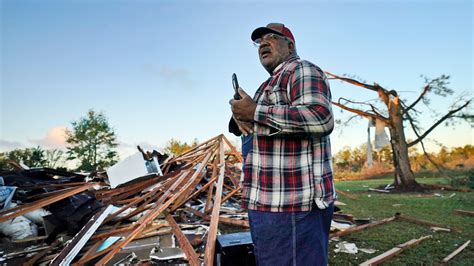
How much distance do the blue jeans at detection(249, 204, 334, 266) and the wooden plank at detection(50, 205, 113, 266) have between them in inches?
87.7

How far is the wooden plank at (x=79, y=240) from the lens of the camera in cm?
254

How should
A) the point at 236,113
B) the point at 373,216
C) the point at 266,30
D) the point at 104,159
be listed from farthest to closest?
the point at 104,159 < the point at 373,216 < the point at 266,30 < the point at 236,113

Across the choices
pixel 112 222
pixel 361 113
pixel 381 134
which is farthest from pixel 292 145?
pixel 381 134

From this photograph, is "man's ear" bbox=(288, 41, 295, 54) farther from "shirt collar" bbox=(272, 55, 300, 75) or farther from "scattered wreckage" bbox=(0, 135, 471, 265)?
"scattered wreckage" bbox=(0, 135, 471, 265)

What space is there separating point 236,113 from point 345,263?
2.60m

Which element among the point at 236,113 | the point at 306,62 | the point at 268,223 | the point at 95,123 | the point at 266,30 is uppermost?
the point at 95,123

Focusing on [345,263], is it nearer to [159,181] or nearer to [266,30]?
[266,30]

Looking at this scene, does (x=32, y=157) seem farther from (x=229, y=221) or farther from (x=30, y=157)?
(x=229, y=221)

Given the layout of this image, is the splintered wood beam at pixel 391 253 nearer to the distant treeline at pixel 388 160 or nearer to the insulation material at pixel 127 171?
the insulation material at pixel 127 171

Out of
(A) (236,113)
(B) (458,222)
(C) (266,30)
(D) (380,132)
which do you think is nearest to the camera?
(A) (236,113)

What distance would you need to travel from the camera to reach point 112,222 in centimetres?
391

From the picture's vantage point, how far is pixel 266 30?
4.80 feet

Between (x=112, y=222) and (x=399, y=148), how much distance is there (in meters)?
12.0

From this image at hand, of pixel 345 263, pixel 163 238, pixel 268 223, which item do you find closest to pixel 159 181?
pixel 163 238
